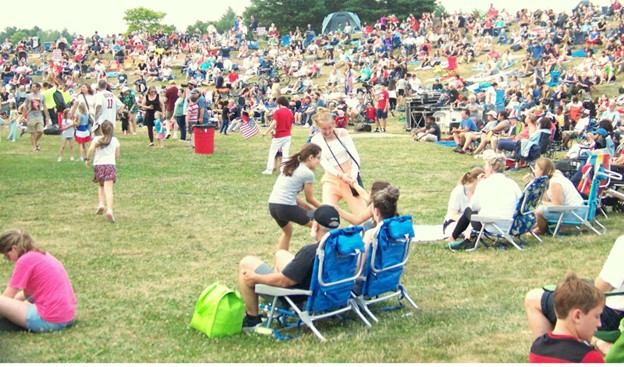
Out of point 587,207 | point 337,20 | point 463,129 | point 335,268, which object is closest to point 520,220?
point 587,207

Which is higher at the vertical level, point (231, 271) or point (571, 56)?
point (571, 56)

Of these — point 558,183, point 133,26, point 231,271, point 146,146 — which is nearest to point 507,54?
point 146,146

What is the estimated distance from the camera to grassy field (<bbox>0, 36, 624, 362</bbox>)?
5.95 meters

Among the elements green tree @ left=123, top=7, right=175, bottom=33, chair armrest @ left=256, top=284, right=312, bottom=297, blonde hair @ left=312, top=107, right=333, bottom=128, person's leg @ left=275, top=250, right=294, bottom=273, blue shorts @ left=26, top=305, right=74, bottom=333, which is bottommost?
blue shorts @ left=26, top=305, right=74, bottom=333

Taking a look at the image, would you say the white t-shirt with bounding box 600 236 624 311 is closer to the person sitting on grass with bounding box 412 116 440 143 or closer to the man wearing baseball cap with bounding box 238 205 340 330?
the man wearing baseball cap with bounding box 238 205 340 330

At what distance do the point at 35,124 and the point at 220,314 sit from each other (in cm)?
1488

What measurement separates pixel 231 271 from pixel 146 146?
1302cm

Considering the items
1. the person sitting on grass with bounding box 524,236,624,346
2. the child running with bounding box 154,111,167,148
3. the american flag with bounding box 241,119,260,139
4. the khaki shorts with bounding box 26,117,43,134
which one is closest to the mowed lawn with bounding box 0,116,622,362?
the person sitting on grass with bounding box 524,236,624,346

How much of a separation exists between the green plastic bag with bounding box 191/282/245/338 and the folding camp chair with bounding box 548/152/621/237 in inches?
204

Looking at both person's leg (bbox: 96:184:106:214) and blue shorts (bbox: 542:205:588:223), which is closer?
blue shorts (bbox: 542:205:588:223)

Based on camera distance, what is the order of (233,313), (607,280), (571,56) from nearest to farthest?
1. (607,280)
2. (233,313)
3. (571,56)

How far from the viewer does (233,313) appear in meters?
6.19

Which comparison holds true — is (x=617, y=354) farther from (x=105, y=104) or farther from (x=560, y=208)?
(x=105, y=104)

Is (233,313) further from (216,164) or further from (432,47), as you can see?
(432,47)
